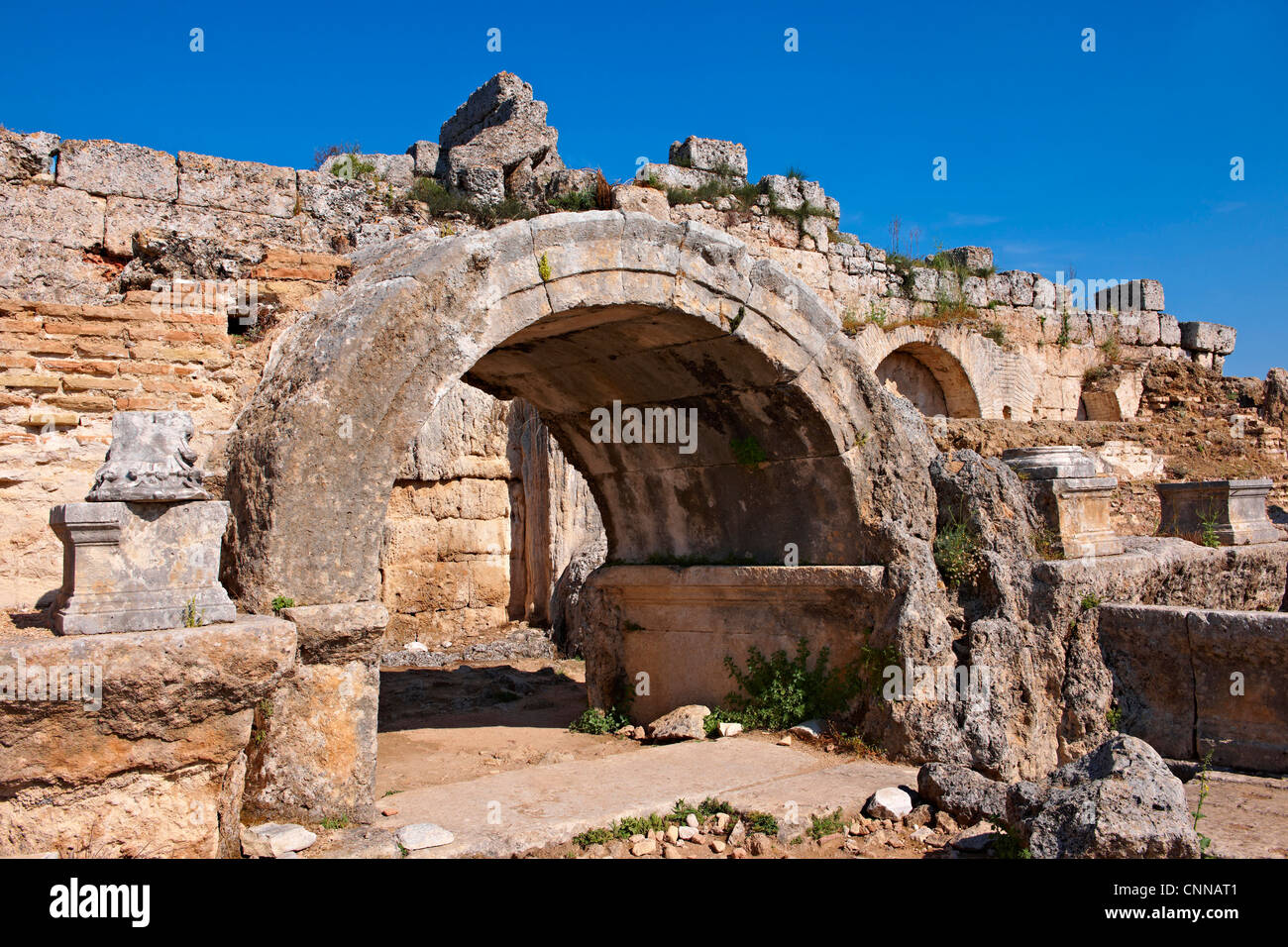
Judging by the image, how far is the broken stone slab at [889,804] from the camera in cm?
419

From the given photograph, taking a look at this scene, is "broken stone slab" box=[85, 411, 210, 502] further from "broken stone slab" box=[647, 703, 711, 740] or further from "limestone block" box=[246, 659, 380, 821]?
"broken stone slab" box=[647, 703, 711, 740]

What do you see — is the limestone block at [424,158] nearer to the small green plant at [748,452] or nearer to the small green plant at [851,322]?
the small green plant at [851,322]

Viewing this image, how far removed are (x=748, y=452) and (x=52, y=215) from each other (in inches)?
265

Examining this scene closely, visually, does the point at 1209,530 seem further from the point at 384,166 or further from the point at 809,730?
the point at 384,166

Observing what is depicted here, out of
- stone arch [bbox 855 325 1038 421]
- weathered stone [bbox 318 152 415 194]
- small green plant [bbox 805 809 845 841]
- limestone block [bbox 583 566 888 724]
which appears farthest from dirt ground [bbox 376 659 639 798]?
stone arch [bbox 855 325 1038 421]

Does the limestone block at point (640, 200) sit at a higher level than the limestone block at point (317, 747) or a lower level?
higher

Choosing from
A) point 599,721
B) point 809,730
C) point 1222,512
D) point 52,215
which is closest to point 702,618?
point 599,721

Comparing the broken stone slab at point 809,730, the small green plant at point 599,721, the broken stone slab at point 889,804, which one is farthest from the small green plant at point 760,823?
the small green plant at point 599,721

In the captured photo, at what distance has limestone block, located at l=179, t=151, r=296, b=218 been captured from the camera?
909cm

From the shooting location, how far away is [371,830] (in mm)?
3646

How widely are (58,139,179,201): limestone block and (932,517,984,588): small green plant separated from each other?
7.64 meters

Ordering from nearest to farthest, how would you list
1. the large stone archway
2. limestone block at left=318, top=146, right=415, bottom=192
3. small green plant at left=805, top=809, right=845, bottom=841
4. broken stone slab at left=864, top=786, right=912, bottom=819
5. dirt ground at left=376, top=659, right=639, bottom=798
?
1. the large stone archway
2. small green plant at left=805, top=809, right=845, bottom=841
3. broken stone slab at left=864, top=786, right=912, bottom=819
4. dirt ground at left=376, top=659, right=639, bottom=798
5. limestone block at left=318, top=146, right=415, bottom=192

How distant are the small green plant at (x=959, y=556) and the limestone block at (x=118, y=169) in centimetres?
764
